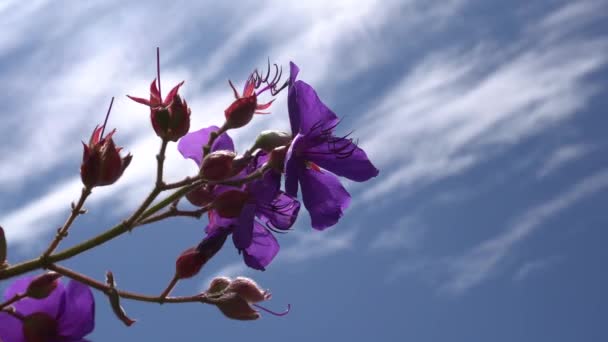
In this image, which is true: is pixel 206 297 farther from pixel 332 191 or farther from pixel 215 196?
pixel 332 191

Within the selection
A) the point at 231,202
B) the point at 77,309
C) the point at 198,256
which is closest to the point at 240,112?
the point at 231,202

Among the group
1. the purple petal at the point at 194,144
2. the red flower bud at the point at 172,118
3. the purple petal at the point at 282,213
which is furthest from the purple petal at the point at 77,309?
the purple petal at the point at 194,144

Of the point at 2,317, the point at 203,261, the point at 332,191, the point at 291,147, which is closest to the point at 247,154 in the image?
the point at 291,147

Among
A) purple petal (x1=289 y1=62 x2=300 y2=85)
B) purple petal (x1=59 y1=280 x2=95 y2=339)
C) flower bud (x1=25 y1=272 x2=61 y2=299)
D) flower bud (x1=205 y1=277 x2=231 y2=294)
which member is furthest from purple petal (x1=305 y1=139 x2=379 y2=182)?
flower bud (x1=25 y1=272 x2=61 y2=299)

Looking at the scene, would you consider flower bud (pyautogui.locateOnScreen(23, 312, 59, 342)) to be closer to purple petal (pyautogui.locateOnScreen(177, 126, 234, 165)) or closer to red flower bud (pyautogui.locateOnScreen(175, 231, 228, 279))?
red flower bud (pyautogui.locateOnScreen(175, 231, 228, 279))

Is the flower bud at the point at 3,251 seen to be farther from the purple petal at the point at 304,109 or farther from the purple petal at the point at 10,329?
the purple petal at the point at 304,109
